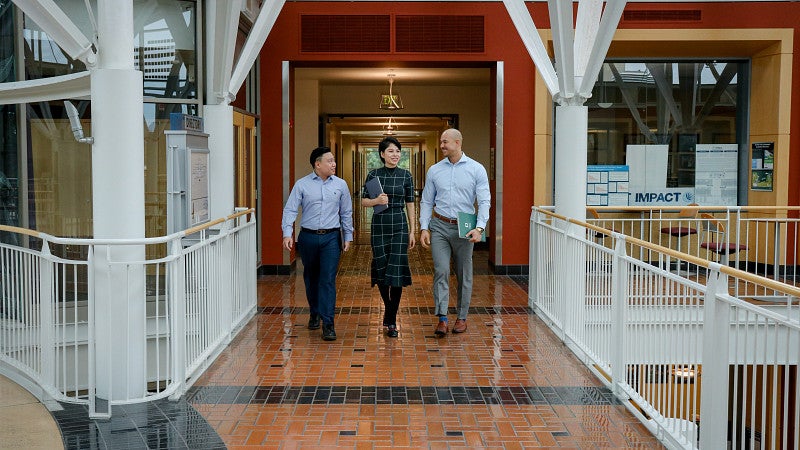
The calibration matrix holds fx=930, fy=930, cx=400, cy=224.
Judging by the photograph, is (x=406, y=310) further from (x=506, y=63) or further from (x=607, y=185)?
(x=607, y=185)

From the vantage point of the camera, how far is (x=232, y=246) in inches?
304

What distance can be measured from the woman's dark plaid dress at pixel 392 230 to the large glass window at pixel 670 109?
19.3ft

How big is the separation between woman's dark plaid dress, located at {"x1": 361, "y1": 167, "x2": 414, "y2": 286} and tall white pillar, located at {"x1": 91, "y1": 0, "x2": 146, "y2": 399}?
241 cm

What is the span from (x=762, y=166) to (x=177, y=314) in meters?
9.23

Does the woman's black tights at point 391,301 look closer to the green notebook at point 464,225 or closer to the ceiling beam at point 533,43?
the green notebook at point 464,225

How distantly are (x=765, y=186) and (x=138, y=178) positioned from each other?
924cm

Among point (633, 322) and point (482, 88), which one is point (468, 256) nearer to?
point (633, 322)

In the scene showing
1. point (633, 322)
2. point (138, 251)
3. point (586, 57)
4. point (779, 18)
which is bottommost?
point (633, 322)

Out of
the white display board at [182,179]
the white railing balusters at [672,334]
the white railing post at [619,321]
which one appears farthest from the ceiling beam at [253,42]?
the white railing post at [619,321]

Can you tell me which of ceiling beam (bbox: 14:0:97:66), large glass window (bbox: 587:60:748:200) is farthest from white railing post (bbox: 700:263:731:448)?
large glass window (bbox: 587:60:748:200)

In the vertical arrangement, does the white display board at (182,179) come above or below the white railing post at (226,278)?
above

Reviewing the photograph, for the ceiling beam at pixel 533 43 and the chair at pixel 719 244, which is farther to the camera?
the chair at pixel 719 244

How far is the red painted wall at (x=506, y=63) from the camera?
38.9 feet

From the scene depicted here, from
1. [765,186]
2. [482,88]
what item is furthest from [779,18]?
[482,88]
